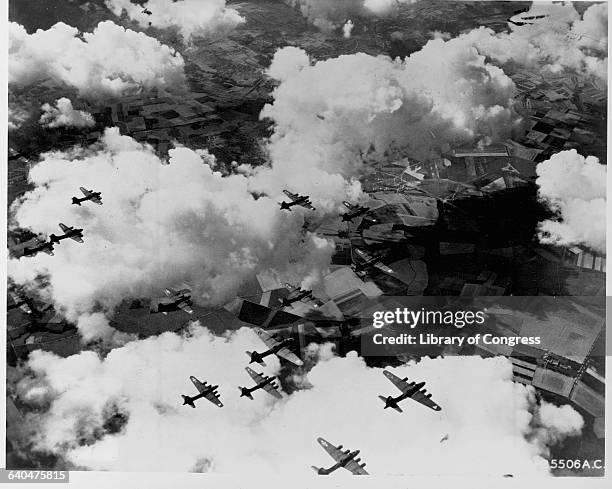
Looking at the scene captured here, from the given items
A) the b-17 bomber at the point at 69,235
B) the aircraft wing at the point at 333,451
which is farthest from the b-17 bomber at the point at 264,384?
the b-17 bomber at the point at 69,235

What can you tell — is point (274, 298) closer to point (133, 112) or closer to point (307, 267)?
point (307, 267)

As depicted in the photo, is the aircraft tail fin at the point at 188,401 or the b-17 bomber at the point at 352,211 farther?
the b-17 bomber at the point at 352,211

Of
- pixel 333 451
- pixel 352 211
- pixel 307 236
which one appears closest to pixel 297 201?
pixel 307 236

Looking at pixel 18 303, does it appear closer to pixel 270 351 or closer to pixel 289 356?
pixel 270 351

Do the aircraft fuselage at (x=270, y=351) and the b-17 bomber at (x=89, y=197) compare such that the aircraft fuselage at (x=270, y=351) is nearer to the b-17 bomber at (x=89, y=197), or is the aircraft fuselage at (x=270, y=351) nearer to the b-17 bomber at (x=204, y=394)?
the b-17 bomber at (x=204, y=394)

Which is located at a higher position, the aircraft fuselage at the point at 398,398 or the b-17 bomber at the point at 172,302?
the b-17 bomber at the point at 172,302

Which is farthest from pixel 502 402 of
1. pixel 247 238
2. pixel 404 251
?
pixel 247 238
